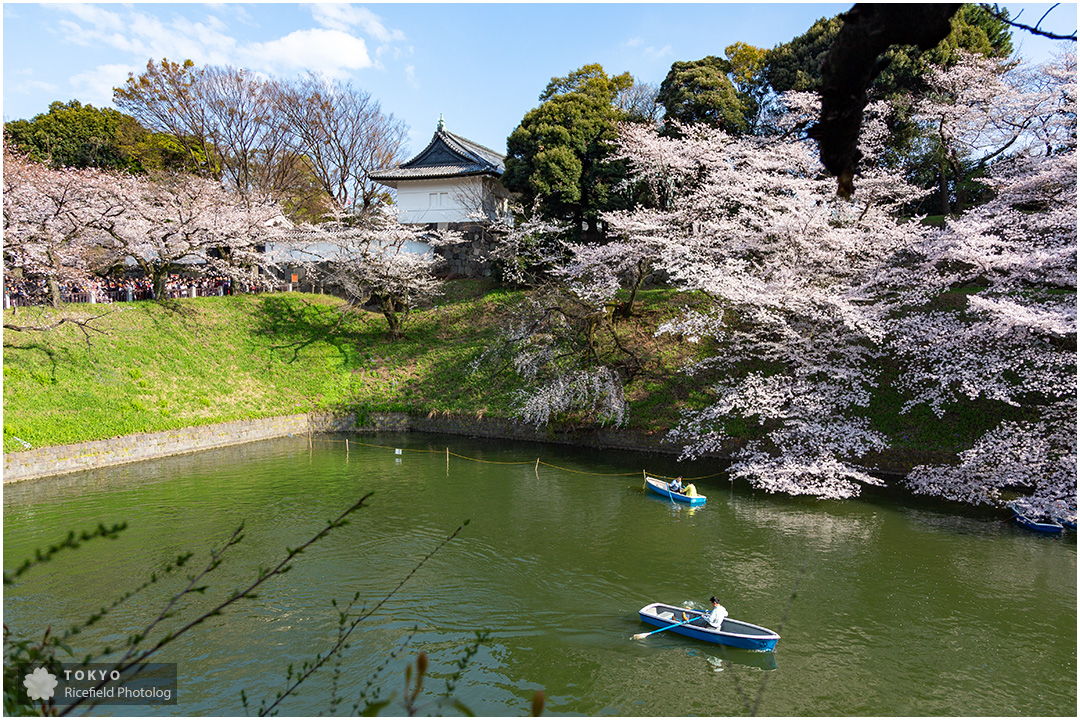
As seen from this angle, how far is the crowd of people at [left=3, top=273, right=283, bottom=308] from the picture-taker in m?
21.2

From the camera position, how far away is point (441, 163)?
101ft

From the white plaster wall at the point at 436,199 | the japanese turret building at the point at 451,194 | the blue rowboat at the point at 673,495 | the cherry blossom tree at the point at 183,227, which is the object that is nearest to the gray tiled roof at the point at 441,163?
the japanese turret building at the point at 451,194

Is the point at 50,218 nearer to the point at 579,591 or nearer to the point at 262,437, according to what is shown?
the point at 262,437

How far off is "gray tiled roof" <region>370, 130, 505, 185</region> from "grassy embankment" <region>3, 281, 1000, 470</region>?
583cm

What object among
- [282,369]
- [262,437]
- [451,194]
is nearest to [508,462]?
[262,437]

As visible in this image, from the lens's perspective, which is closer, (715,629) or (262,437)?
(715,629)

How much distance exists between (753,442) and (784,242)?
6324mm

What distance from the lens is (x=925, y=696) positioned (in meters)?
7.26

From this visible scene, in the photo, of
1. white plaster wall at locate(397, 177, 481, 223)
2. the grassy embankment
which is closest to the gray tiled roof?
white plaster wall at locate(397, 177, 481, 223)

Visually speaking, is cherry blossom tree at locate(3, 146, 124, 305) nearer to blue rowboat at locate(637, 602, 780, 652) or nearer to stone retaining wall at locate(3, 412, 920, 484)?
stone retaining wall at locate(3, 412, 920, 484)

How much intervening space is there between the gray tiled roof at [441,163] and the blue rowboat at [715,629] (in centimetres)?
2428

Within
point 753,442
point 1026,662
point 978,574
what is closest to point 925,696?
point 1026,662

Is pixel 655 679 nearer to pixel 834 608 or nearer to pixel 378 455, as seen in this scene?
pixel 834 608

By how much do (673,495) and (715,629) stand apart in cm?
578
